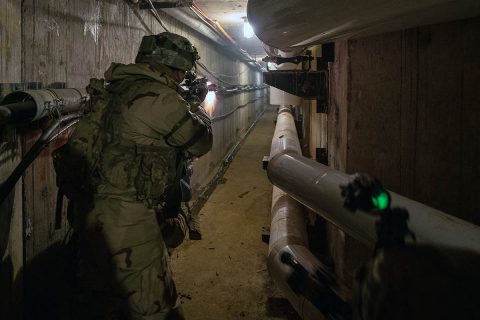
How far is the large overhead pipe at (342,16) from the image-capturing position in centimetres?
107

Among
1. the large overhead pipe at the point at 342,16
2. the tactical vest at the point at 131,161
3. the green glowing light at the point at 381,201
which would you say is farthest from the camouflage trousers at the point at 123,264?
the green glowing light at the point at 381,201

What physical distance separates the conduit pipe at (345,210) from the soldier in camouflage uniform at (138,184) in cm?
64

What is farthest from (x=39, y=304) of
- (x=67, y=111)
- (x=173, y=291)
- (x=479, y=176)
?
(x=479, y=176)

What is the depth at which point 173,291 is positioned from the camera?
92.5 inches

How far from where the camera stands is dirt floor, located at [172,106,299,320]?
3.04 meters

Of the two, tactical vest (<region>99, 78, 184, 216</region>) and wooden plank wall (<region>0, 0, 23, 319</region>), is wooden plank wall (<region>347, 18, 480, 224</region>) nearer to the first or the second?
tactical vest (<region>99, 78, 184, 216</region>)

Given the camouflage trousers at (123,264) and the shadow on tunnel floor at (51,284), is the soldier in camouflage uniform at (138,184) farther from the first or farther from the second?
the shadow on tunnel floor at (51,284)

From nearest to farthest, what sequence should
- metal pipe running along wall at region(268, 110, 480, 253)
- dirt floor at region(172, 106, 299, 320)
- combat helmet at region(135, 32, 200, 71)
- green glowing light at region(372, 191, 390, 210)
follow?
green glowing light at region(372, 191, 390, 210)
metal pipe running along wall at region(268, 110, 480, 253)
combat helmet at region(135, 32, 200, 71)
dirt floor at region(172, 106, 299, 320)

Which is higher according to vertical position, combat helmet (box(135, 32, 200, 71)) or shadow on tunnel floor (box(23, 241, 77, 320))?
combat helmet (box(135, 32, 200, 71))

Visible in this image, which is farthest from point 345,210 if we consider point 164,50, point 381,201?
point 164,50

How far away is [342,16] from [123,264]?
186 centimetres

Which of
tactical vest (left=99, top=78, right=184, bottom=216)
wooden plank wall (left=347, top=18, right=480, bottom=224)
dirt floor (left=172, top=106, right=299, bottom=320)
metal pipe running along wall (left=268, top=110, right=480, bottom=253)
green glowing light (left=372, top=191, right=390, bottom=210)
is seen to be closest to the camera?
green glowing light (left=372, top=191, right=390, bottom=210)

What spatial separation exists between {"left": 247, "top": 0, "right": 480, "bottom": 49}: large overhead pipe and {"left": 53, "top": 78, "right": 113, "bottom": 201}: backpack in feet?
3.80

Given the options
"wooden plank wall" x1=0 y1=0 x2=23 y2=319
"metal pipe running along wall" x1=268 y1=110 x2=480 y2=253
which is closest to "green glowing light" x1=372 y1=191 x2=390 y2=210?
"metal pipe running along wall" x1=268 y1=110 x2=480 y2=253
